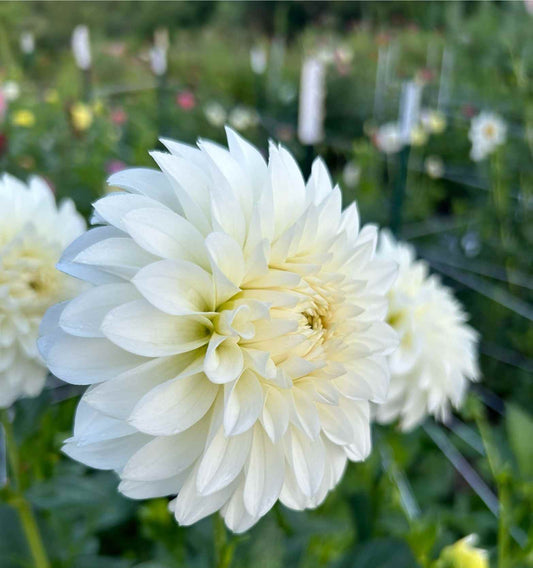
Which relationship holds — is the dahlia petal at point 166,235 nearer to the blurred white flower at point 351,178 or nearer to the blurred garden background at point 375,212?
the blurred garden background at point 375,212

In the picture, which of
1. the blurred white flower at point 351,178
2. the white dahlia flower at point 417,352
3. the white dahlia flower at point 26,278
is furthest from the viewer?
the blurred white flower at point 351,178

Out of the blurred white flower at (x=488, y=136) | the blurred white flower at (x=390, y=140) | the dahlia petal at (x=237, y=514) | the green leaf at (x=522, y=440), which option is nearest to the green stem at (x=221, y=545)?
the dahlia petal at (x=237, y=514)

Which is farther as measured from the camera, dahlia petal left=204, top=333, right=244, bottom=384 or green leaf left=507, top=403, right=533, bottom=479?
green leaf left=507, top=403, right=533, bottom=479

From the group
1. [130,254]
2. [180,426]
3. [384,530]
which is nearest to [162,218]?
[130,254]

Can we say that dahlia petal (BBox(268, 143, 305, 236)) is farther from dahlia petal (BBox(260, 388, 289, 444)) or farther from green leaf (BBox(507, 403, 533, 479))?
green leaf (BBox(507, 403, 533, 479))

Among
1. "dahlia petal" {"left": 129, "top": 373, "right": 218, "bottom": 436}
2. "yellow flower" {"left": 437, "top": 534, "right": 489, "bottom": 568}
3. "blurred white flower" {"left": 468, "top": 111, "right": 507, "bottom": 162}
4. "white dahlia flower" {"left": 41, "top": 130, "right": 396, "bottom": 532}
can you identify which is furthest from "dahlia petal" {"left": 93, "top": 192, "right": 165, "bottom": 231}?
"blurred white flower" {"left": 468, "top": 111, "right": 507, "bottom": 162}

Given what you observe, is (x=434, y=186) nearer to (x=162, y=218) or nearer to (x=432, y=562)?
(x=432, y=562)

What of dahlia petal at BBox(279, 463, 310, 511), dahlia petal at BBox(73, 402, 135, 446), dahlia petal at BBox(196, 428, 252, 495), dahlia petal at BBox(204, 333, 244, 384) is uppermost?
dahlia petal at BBox(204, 333, 244, 384)
